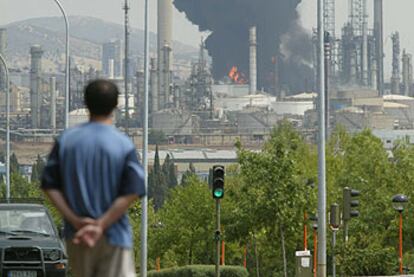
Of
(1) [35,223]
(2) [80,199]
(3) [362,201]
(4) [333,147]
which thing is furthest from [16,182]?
(2) [80,199]

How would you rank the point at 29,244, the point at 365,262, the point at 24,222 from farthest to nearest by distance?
the point at 365,262
the point at 24,222
the point at 29,244

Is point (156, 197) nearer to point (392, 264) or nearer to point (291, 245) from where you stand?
point (291, 245)

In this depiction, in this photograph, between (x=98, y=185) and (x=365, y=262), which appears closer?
(x=98, y=185)

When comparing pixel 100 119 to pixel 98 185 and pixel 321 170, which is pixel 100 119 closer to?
pixel 98 185

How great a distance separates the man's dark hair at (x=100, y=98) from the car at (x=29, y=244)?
10850mm

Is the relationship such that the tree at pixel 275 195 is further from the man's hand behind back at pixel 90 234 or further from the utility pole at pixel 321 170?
the man's hand behind back at pixel 90 234

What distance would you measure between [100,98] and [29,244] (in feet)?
36.5

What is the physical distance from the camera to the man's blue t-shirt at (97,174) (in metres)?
7.51

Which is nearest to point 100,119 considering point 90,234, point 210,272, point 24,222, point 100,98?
point 100,98


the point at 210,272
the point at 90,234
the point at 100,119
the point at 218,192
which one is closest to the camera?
the point at 90,234

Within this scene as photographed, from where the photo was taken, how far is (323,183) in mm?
27750

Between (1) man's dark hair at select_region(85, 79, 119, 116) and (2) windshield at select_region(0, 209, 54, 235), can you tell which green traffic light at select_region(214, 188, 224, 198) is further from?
(1) man's dark hair at select_region(85, 79, 119, 116)

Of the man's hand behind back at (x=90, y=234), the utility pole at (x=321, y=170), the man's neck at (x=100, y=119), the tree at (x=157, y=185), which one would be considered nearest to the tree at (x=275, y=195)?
the utility pole at (x=321, y=170)

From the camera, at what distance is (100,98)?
24.9ft
